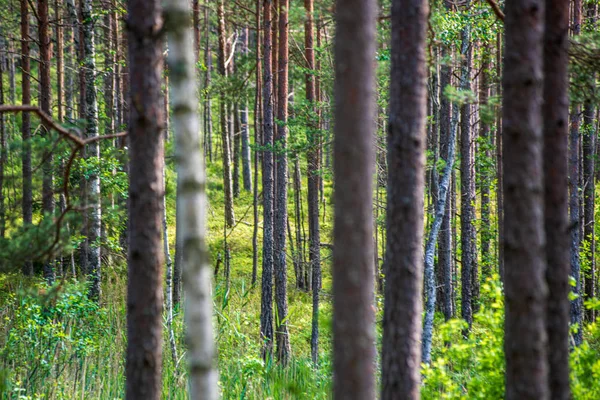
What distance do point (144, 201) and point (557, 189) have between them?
3352 mm

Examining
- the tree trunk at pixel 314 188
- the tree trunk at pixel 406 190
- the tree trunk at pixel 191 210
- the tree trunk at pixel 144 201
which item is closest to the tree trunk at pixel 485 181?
the tree trunk at pixel 314 188

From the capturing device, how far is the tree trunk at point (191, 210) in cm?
324

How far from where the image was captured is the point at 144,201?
454cm

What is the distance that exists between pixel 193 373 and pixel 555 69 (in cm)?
386

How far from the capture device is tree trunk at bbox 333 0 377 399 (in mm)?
3176

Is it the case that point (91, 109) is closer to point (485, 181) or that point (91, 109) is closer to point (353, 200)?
point (485, 181)

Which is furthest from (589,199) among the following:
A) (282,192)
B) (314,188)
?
(282,192)

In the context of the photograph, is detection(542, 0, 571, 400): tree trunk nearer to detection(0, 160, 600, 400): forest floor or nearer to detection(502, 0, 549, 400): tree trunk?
detection(0, 160, 600, 400): forest floor

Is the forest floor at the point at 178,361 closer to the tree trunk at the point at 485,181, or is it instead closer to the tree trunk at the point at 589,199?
the tree trunk at the point at 485,181

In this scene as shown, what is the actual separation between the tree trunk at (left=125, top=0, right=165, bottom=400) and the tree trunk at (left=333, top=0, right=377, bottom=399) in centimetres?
177

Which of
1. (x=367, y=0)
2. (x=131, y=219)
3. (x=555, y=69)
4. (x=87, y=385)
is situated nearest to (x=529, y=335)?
(x=555, y=69)

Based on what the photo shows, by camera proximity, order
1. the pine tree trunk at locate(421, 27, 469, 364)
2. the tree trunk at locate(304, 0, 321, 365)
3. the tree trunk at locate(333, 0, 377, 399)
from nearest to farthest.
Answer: the tree trunk at locate(333, 0, 377, 399), the pine tree trunk at locate(421, 27, 469, 364), the tree trunk at locate(304, 0, 321, 365)

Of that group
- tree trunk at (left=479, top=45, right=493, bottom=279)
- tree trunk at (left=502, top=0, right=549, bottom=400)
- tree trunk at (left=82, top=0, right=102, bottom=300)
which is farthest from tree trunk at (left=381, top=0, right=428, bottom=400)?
tree trunk at (left=82, top=0, right=102, bottom=300)

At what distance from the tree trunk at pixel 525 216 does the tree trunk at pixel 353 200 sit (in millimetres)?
1714
